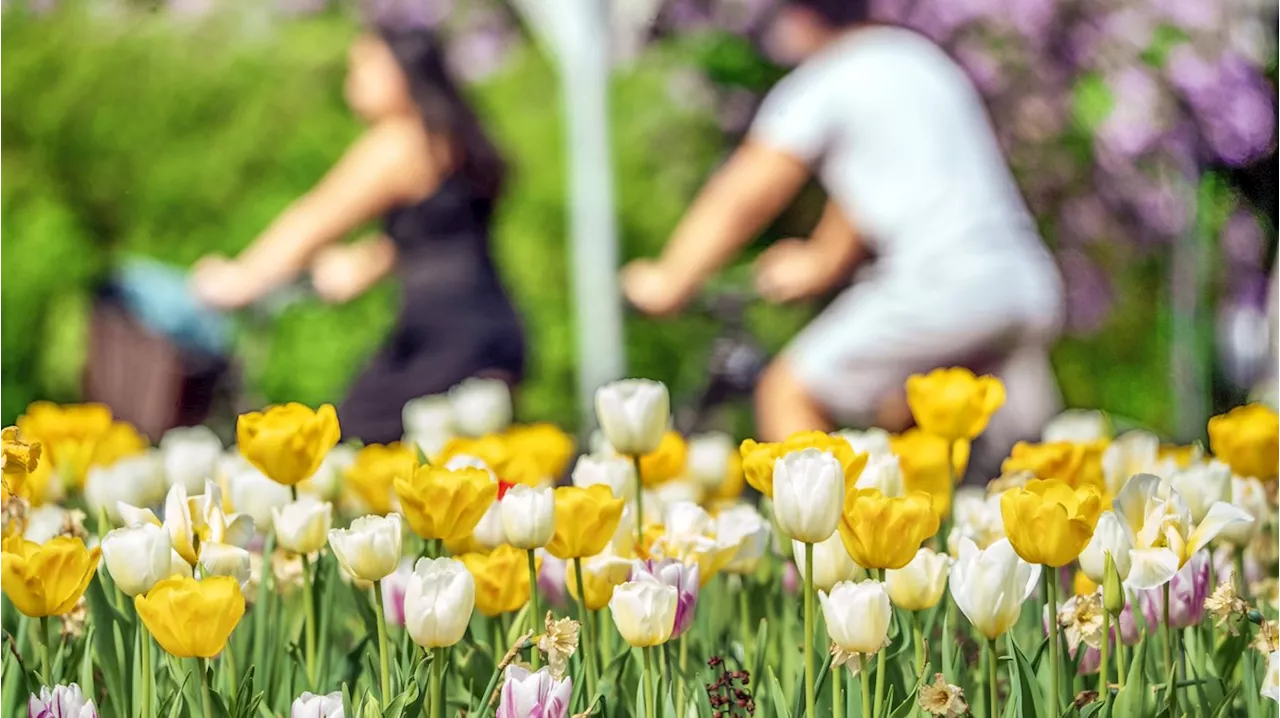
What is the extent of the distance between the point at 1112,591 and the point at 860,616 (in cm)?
23

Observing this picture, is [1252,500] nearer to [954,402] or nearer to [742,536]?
[954,402]

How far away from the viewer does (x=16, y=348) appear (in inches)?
200

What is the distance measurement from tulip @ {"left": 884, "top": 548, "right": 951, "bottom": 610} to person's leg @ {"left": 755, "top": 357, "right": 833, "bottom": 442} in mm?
3089

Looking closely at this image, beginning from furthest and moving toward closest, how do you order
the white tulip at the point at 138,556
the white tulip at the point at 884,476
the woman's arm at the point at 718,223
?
the woman's arm at the point at 718,223 < the white tulip at the point at 884,476 < the white tulip at the point at 138,556

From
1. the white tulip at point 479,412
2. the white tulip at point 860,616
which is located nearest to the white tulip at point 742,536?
the white tulip at point 860,616

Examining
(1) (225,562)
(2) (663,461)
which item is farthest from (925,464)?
(1) (225,562)

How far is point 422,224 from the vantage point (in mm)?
4359

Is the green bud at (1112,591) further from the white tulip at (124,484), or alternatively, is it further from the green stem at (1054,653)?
the white tulip at (124,484)

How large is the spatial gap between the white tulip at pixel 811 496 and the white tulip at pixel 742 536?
236 mm

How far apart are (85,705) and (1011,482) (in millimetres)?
965

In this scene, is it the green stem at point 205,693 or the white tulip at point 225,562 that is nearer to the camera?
the green stem at point 205,693

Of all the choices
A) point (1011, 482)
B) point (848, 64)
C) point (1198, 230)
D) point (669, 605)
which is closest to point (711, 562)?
point (669, 605)

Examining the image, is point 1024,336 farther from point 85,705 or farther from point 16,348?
point 85,705

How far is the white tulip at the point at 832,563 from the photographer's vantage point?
1405 millimetres
